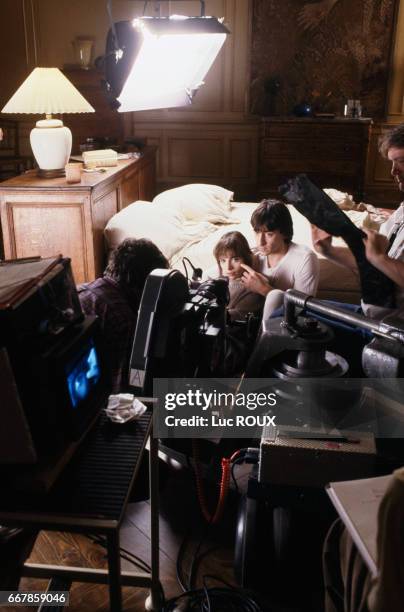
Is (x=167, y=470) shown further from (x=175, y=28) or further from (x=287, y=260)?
(x=175, y=28)

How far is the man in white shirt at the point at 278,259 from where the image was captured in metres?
2.38

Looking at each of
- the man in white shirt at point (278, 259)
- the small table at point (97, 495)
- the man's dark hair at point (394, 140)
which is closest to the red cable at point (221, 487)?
the small table at point (97, 495)

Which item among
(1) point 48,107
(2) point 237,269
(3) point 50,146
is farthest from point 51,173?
(2) point 237,269

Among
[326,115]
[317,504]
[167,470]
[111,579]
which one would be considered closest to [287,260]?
[167,470]

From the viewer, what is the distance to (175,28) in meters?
1.94

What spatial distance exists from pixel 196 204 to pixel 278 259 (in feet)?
4.75

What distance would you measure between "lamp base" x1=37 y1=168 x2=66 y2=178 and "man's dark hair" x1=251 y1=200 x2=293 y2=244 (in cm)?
138

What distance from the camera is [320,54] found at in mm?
5891

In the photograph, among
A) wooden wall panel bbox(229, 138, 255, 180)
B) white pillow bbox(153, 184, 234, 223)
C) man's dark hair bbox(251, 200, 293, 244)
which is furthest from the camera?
wooden wall panel bbox(229, 138, 255, 180)

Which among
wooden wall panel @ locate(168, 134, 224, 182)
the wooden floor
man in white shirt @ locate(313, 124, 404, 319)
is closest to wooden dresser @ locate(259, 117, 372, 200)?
wooden wall panel @ locate(168, 134, 224, 182)

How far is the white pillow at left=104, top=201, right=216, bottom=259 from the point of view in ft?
10.1

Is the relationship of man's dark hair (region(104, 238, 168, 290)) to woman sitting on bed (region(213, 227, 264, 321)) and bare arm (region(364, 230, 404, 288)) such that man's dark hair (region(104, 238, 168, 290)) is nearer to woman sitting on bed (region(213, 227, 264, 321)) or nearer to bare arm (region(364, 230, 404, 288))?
woman sitting on bed (region(213, 227, 264, 321))

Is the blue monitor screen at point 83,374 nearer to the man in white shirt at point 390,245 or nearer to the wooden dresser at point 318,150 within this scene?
the man in white shirt at point 390,245

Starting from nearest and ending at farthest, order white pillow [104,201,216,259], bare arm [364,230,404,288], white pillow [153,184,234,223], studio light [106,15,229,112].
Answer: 1. bare arm [364,230,404,288]
2. studio light [106,15,229,112]
3. white pillow [104,201,216,259]
4. white pillow [153,184,234,223]
